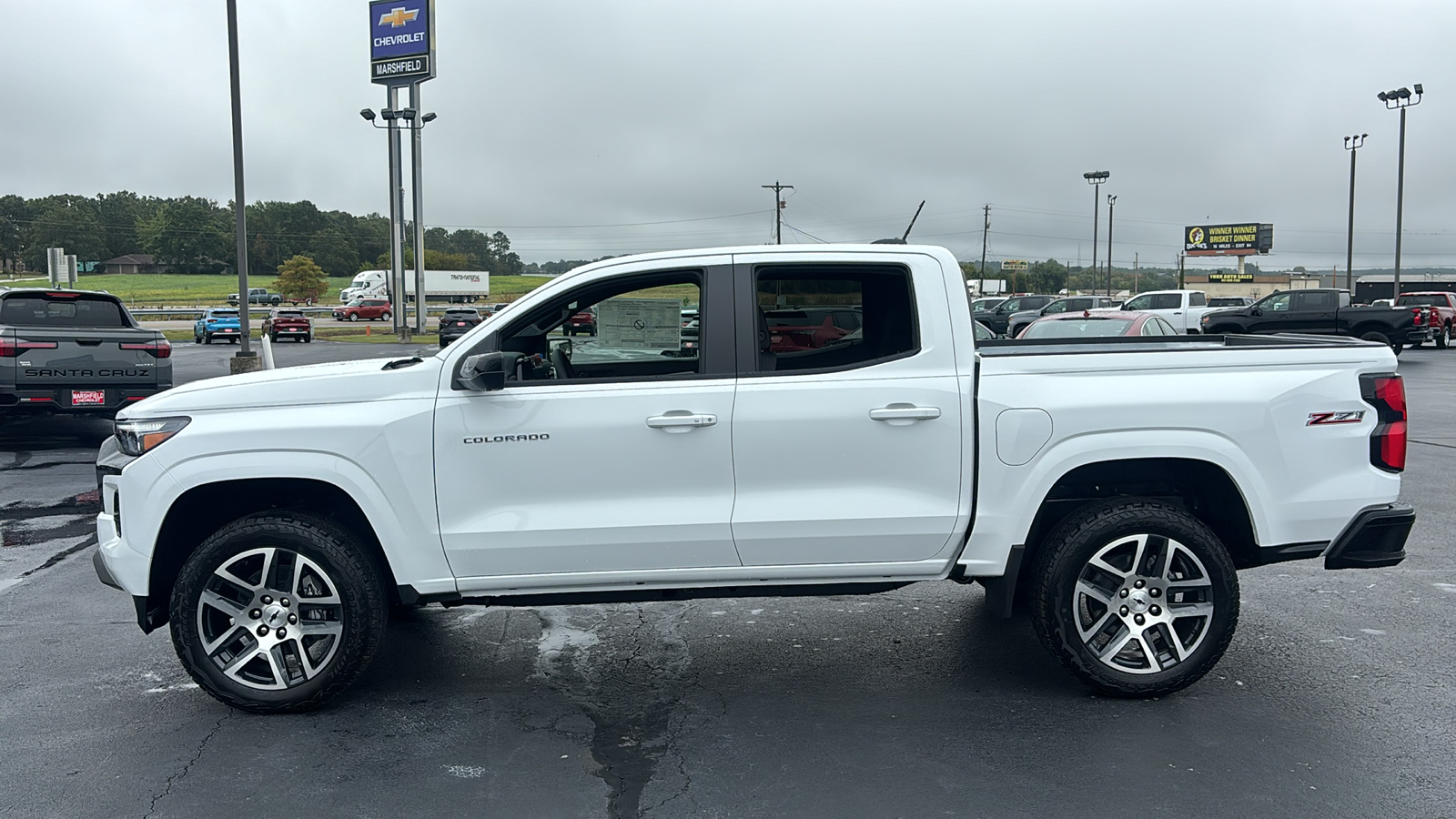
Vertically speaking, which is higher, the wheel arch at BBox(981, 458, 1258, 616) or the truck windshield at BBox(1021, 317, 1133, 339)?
the truck windshield at BBox(1021, 317, 1133, 339)

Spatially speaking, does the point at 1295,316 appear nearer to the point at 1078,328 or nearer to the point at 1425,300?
the point at 1425,300

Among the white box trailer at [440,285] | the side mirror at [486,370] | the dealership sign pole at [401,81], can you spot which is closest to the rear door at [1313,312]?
the side mirror at [486,370]

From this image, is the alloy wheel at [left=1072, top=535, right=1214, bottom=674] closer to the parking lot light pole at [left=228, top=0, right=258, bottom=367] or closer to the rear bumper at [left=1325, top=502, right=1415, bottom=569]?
the rear bumper at [left=1325, top=502, right=1415, bottom=569]

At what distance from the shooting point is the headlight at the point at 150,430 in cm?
452

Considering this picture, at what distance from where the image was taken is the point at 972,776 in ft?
13.0

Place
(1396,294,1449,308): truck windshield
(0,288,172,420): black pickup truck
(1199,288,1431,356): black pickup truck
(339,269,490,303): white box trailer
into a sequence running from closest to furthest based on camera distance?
(0,288,172,420): black pickup truck
(1199,288,1431,356): black pickup truck
(1396,294,1449,308): truck windshield
(339,269,490,303): white box trailer

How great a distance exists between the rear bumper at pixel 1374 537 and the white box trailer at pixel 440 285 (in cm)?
8042

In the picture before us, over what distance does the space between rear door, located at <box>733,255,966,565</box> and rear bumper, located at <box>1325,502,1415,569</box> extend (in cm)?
168

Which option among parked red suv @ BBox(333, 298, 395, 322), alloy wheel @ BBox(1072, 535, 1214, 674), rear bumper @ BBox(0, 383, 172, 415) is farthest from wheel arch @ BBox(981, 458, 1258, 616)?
parked red suv @ BBox(333, 298, 395, 322)

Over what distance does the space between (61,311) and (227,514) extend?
30.6 feet

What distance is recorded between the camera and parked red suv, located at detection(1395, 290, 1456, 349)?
35.6m

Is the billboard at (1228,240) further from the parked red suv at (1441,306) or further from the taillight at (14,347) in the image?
the taillight at (14,347)

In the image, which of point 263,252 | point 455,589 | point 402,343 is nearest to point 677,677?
point 455,589

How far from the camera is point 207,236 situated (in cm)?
14512
